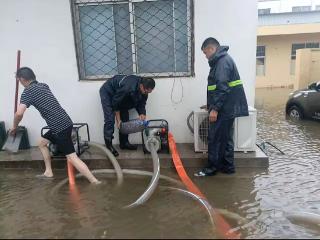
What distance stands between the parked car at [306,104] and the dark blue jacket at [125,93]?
4918 mm

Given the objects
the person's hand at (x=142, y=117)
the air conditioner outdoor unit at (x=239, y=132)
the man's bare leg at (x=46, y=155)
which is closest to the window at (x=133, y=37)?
the person's hand at (x=142, y=117)

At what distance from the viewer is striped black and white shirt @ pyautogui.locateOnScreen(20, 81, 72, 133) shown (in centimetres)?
410

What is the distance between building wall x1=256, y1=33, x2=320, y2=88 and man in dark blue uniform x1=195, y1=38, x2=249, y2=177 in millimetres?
15769

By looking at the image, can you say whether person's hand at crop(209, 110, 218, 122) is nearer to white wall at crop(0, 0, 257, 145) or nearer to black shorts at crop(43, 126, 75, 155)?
white wall at crop(0, 0, 257, 145)

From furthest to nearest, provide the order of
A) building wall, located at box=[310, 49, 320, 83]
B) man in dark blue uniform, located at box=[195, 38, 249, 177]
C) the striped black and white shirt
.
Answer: building wall, located at box=[310, 49, 320, 83] < man in dark blue uniform, located at box=[195, 38, 249, 177] < the striped black and white shirt

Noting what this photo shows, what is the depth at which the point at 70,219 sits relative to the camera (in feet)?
11.4

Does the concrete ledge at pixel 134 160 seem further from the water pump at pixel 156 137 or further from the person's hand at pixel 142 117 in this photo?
the person's hand at pixel 142 117

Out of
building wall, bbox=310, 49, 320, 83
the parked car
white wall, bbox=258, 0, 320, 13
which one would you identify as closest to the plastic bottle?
the parked car

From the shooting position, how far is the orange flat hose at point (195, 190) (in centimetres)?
305

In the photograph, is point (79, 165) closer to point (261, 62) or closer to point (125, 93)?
point (125, 93)

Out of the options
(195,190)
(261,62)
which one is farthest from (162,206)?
(261,62)

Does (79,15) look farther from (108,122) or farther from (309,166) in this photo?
(309,166)

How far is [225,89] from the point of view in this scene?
418cm

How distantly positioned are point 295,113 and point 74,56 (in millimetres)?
6135
